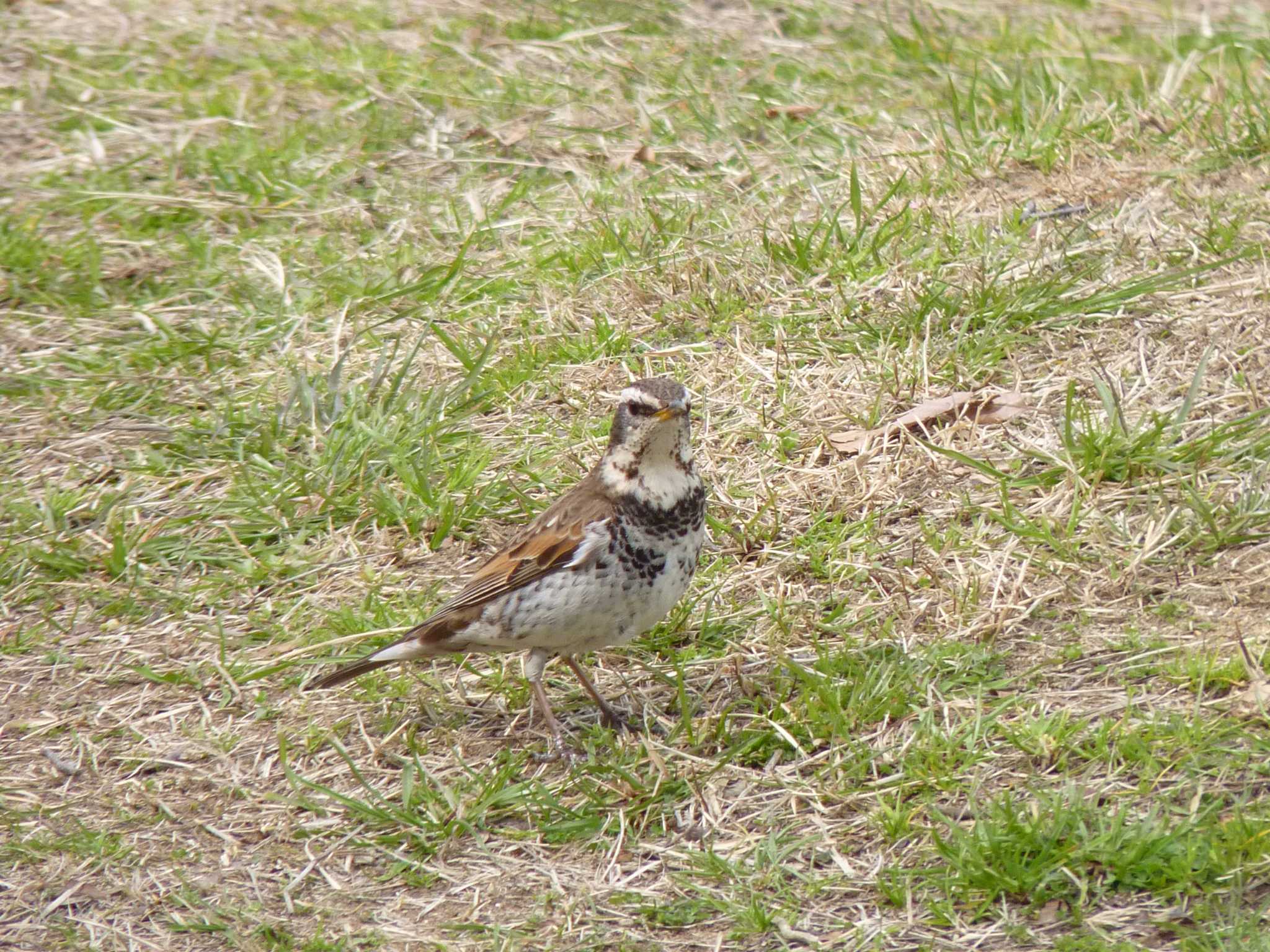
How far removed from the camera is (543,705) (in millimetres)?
5098

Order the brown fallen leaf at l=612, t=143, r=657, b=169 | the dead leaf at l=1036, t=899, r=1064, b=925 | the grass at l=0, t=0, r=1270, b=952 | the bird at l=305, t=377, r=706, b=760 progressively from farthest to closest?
the brown fallen leaf at l=612, t=143, r=657, b=169 < the bird at l=305, t=377, r=706, b=760 < the grass at l=0, t=0, r=1270, b=952 < the dead leaf at l=1036, t=899, r=1064, b=925

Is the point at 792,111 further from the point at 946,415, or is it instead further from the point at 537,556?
the point at 537,556

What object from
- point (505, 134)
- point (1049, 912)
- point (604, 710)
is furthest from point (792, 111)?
point (1049, 912)

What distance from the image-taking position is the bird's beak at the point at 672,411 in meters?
4.99

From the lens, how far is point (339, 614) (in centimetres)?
560

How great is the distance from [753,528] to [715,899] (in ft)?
5.87

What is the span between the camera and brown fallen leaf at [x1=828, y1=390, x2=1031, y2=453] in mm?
6031

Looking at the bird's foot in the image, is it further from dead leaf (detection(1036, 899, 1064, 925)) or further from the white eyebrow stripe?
dead leaf (detection(1036, 899, 1064, 925))

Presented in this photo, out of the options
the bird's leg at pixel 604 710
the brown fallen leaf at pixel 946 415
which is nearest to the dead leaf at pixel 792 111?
the brown fallen leaf at pixel 946 415

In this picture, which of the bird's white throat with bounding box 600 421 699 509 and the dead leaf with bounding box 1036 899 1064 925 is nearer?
the dead leaf with bounding box 1036 899 1064 925

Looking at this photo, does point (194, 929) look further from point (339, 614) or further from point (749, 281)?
point (749, 281)

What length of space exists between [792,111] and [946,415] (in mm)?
3194

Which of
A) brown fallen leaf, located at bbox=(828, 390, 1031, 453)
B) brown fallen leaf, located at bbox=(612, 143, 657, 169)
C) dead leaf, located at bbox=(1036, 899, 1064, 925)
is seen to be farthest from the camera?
brown fallen leaf, located at bbox=(612, 143, 657, 169)

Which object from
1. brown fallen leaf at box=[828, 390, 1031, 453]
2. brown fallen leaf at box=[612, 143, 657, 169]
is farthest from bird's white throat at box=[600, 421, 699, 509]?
brown fallen leaf at box=[612, 143, 657, 169]
